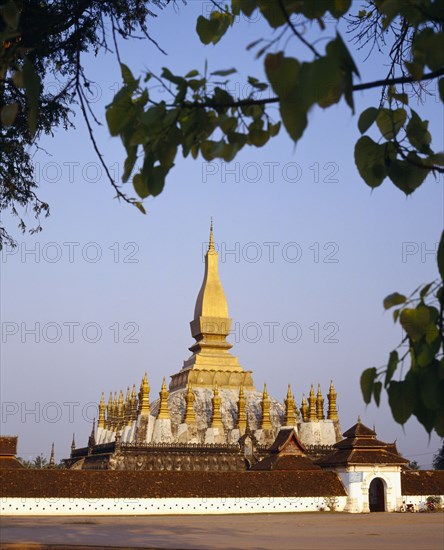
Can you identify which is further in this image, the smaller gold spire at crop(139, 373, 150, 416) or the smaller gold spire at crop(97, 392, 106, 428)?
the smaller gold spire at crop(97, 392, 106, 428)

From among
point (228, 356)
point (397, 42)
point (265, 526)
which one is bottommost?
point (265, 526)

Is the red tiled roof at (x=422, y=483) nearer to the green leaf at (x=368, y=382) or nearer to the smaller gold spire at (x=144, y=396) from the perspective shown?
the smaller gold spire at (x=144, y=396)

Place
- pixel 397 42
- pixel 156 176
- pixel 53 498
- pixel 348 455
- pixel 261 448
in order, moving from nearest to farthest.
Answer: pixel 156 176 → pixel 397 42 → pixel 53 498 → pixel 348 455 → pixel 261 448

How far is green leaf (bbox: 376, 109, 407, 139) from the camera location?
3.48 meters

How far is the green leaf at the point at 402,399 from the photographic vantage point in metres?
2.78

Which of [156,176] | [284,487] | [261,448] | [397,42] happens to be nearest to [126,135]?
[156,176]

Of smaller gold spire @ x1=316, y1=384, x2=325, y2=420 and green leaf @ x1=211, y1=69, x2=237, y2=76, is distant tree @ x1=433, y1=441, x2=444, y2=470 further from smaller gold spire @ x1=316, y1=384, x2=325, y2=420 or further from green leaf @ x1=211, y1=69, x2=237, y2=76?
green leaf @ x1=211, y1=69, x2=237, y2=76

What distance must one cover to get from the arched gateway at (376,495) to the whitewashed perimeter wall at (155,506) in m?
1.54

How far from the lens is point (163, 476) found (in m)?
24.2

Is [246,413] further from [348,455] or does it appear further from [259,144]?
[259,144]

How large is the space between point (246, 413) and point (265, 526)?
15.8m

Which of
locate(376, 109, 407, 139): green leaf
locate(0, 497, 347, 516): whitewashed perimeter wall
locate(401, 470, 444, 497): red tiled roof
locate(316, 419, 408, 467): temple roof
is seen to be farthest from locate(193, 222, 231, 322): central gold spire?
locate(376, 109, 407, 139): green leaf

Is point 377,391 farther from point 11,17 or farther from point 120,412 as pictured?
point 120,412

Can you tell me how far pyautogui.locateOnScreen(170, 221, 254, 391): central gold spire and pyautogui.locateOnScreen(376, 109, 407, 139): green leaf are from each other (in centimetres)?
3326
